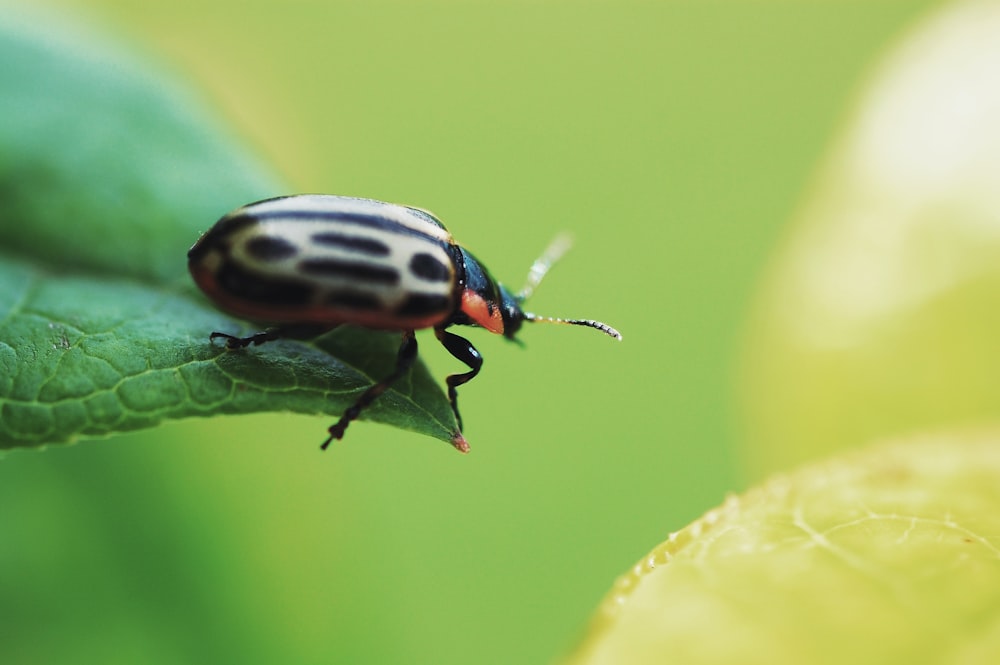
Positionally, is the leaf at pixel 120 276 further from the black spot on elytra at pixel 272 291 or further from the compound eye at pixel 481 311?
the compound eye at pixel 481 311

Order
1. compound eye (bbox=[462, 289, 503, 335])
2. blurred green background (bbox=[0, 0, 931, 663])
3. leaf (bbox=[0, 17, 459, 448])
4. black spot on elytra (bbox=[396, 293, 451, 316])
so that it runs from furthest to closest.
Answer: blurred green background (bbox=[0, 0, 931, 663])
compound eye (bbox=[462, 289, 503, 335])
black spot on elytra (bbox=[396, 293, 451, 316])
leaf (bbox=[0, 17, 459, 448])

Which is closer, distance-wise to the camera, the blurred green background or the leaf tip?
the leaf tip

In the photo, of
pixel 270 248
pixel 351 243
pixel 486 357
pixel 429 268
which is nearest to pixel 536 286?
pixel 486 357

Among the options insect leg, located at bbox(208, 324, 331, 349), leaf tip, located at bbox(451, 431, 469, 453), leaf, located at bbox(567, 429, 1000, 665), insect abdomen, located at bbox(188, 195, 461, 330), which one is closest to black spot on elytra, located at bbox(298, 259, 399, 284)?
insect abdomen, located at bbox(188, 195, 461, 330)

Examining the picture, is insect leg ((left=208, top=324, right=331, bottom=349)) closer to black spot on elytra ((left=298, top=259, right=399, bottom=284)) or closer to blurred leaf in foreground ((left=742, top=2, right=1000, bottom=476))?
black spot on elytra ((left=298, top=259, right=399, bottom=284))

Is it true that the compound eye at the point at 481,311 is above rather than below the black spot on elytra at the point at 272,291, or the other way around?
above

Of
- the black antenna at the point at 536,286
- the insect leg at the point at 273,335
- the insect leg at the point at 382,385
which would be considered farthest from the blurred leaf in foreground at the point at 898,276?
the insect leg at the point at 273,335
